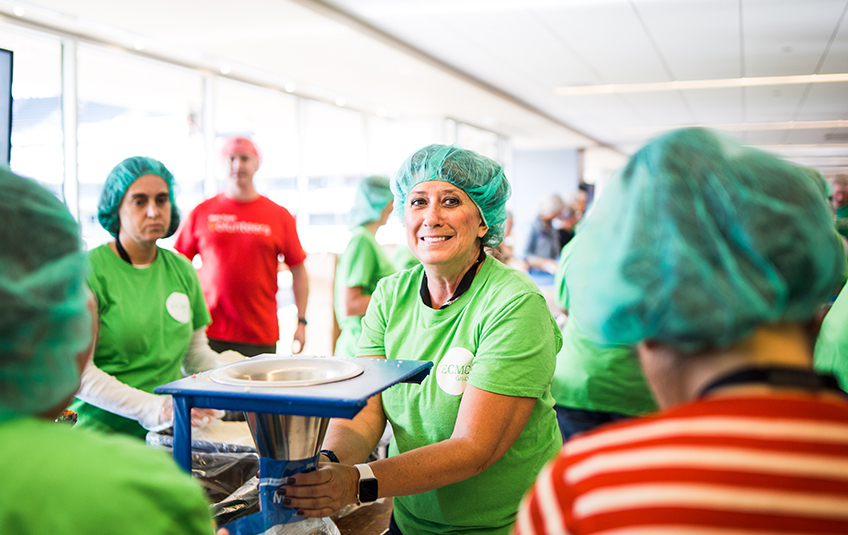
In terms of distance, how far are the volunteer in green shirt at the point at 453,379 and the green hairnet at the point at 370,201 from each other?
168 cm

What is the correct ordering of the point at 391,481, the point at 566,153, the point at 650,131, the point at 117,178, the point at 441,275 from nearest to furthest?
the point at 391,481, the point at 441,275, the point at 117,178, the point at 650,131, the point at 566,153

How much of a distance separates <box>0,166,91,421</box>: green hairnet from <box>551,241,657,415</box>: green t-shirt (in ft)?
5.01

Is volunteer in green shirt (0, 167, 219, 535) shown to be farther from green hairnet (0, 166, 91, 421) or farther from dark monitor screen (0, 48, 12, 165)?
dark monitor screen (0, 48, 12, 165)

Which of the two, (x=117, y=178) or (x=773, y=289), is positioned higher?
(x=117, y=178)

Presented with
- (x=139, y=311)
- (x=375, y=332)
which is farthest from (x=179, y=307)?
(x=375, y=332)

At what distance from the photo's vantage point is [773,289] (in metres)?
0.58

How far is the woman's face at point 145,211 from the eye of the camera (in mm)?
2002

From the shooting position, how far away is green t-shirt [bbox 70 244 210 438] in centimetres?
180

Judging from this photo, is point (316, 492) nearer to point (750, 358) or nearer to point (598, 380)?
point (750, 358)

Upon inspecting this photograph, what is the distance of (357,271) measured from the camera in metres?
3.03

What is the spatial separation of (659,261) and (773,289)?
0.34 ft

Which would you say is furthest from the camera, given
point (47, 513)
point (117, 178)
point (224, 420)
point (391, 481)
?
point (117, 178)

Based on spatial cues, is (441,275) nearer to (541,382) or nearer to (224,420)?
(541,382)

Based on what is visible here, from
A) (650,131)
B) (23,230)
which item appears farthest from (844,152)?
(23,230)
